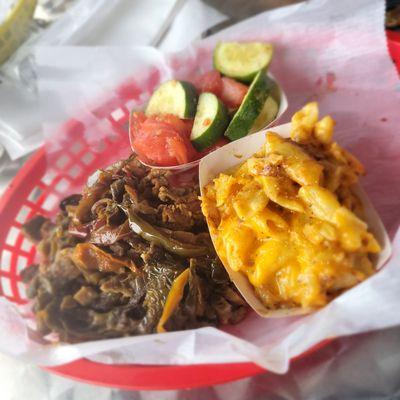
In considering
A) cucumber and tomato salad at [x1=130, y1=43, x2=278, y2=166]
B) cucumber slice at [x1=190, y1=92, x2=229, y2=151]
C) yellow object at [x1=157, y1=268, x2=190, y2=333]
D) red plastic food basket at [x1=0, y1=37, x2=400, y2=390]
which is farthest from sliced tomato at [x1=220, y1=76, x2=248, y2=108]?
yellow object at [x1=157, y1=268, x2=190, y2=333]

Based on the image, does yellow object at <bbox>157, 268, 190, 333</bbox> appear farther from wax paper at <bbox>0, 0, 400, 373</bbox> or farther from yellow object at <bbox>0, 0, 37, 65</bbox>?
yellow object at <bbox>0, 0, 37, 65</bbox>

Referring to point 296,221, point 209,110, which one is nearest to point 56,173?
point 209,110

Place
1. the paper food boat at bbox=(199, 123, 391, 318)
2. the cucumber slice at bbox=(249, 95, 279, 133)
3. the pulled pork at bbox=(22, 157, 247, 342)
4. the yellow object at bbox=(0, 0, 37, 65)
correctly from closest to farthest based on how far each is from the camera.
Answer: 1. the paper food boat at bbox=(199, 123, 391, 318)
2. the pulled pork at bbox=(22, 157, 247, 342)
3. the cucumber slice at bbox=(249, 95, 279, 133)
4. the yellow object at bbox=(0, 0, 37, 65)

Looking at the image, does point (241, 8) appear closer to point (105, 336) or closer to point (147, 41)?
point (147, 41)

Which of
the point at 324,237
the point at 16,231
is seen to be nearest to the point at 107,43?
the point at 16,231

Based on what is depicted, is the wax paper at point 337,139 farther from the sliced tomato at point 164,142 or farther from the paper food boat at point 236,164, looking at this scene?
the sliced tomato at point 164,142
